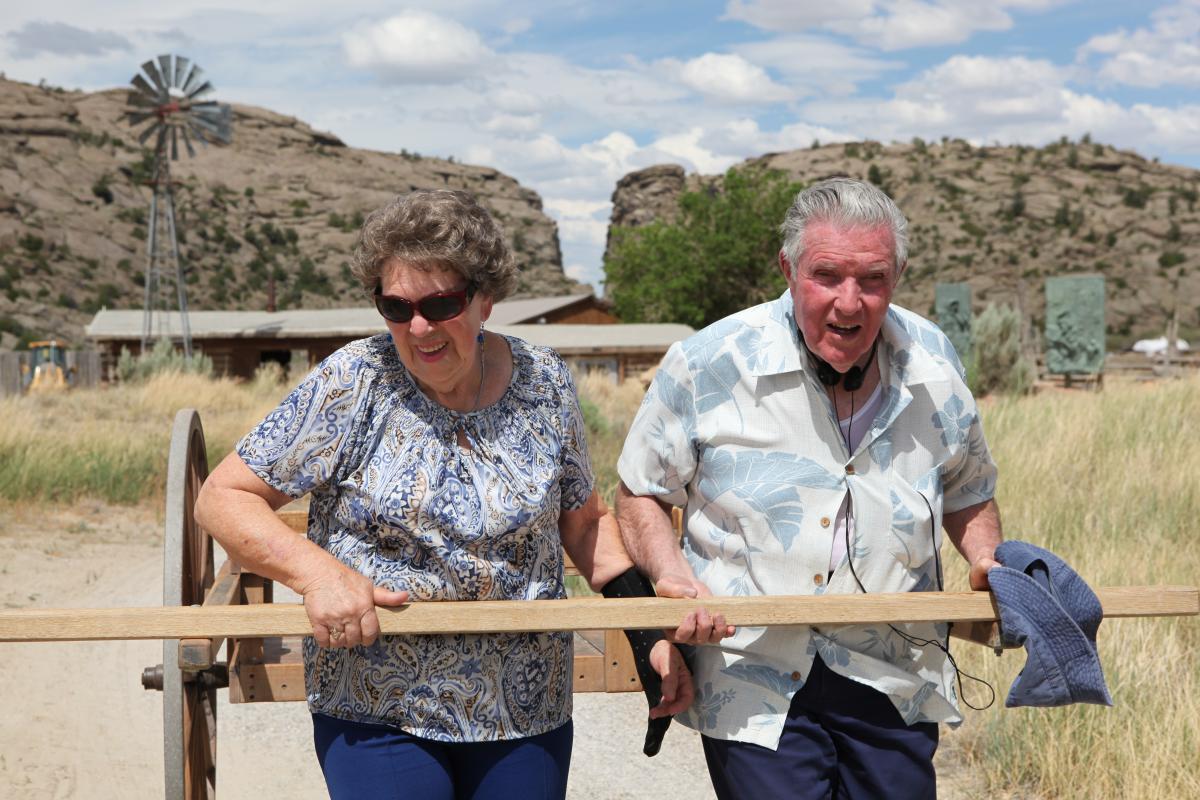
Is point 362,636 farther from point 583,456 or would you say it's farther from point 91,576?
point 91,576

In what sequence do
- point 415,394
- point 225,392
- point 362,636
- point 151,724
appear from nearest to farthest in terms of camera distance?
point 362,636
point 415,394
point 151,724
point 225,392

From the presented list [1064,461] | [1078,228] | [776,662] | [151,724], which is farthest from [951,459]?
[1078,228]

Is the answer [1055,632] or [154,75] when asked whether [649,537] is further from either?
[154,75]

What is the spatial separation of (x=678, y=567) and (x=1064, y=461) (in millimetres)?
7013

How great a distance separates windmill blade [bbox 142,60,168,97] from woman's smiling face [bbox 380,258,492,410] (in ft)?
118

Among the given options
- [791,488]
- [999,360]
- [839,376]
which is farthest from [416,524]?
[999,360]

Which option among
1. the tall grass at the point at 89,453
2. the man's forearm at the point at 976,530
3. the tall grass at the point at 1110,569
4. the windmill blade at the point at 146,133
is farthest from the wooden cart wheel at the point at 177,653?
the windmill blade at the point at 146,133

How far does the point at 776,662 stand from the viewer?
8.18ft

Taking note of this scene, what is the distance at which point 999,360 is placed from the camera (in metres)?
20.4

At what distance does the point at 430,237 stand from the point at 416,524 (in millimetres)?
559

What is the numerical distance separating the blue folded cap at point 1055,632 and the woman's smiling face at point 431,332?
1.16 meters

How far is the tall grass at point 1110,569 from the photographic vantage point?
4160mm

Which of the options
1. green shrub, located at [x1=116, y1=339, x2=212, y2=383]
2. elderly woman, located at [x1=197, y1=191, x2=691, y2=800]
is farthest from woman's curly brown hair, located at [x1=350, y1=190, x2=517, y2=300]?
green shrub, located at [x1=116, y1=339, x2=212, y2=383]

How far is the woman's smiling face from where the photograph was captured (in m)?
2.37
